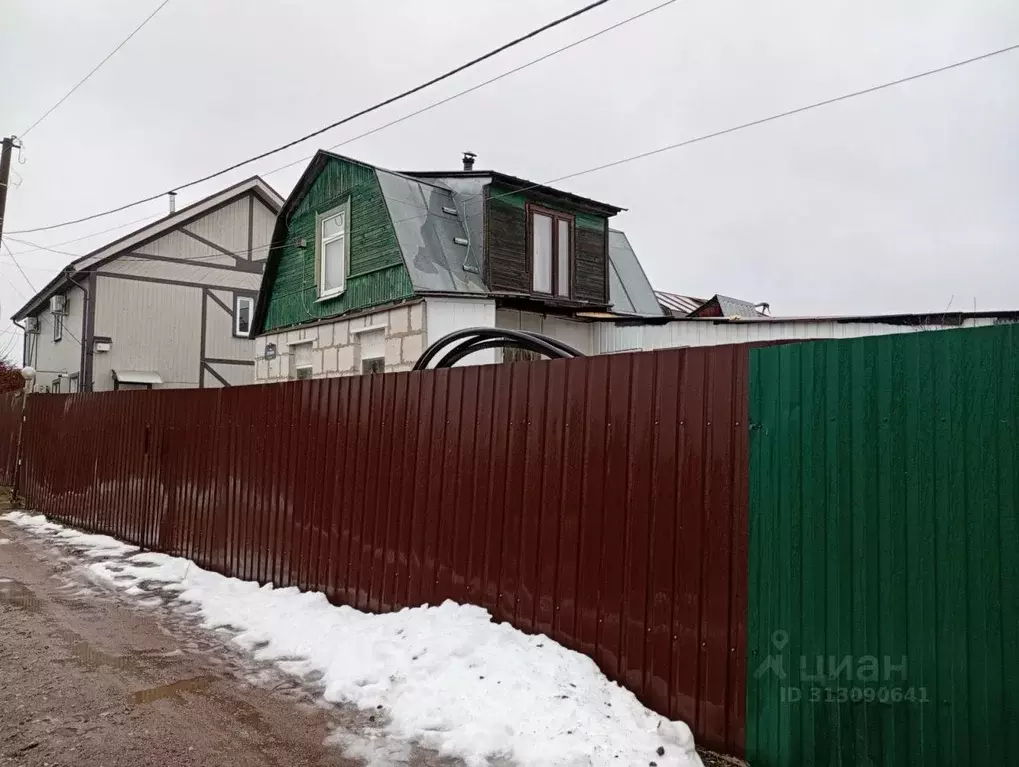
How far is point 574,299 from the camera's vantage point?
50.3ft

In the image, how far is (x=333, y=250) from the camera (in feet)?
51.1

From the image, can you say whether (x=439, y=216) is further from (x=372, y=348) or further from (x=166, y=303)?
(x=166, y=303)

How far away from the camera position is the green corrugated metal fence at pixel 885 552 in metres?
2.81

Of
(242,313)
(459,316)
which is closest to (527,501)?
(459,316)

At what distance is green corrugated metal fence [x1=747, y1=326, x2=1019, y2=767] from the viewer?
2.81m

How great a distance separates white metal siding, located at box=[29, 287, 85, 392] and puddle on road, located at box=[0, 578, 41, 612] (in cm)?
1514

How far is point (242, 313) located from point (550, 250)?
1260 centimetres

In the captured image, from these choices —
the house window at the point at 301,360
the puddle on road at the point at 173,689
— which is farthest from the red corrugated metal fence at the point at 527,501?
the house window at the point at 301,360

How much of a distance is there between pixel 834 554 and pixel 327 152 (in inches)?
571

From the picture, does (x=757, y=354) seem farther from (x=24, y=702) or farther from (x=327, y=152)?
(x=327, y=152)

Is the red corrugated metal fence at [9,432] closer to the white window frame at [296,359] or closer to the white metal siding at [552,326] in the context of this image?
the white window frame at [296,359]

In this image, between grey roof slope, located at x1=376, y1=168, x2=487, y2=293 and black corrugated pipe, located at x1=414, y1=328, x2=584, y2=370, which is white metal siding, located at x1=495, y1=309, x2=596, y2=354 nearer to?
grey roof slope, located at x1=376, y1=168, x2=487, y2=293

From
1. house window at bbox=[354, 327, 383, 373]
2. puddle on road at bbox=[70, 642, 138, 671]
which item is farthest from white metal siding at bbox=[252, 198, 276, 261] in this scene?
puddle on road at bbox=[70, 642, 138, 671]

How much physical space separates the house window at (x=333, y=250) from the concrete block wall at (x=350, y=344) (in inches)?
34.7
